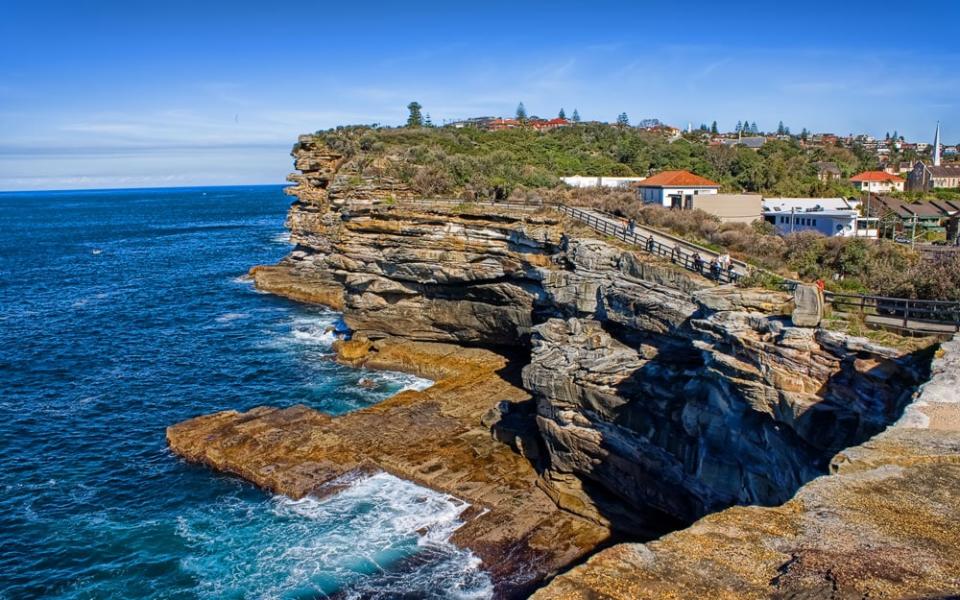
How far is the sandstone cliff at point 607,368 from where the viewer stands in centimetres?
1547

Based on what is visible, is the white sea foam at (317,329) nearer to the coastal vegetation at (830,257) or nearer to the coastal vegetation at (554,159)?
the coastal vegetation at (554,159)

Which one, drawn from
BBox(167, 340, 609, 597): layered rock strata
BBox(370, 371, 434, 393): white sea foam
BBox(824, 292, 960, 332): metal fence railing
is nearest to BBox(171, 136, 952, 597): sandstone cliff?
BBox(167, 340, 609, 597): layered rock strata

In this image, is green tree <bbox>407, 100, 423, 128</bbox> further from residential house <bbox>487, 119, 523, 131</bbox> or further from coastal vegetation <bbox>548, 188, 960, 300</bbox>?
coastal vegetation <bbox>548, 188, 960, 300</bbox>

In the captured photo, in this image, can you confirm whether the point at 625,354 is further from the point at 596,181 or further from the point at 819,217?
the point at 596,181

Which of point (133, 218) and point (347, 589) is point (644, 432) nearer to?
point (347, 589)

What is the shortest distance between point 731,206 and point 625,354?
21619mm

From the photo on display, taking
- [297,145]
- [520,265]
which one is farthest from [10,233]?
[520,265]

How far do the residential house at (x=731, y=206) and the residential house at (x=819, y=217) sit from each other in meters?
0.93

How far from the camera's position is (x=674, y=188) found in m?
44.8

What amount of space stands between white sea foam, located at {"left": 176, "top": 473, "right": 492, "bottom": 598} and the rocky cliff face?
467cm

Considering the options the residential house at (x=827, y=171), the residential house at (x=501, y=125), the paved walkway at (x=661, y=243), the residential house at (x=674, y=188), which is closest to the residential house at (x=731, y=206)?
the residential house at (x=674, y=188)

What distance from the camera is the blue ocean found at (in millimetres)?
18953

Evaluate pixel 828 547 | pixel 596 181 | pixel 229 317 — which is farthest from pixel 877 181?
pixel 828 547

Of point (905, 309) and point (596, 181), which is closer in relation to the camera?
point (905, 309)
